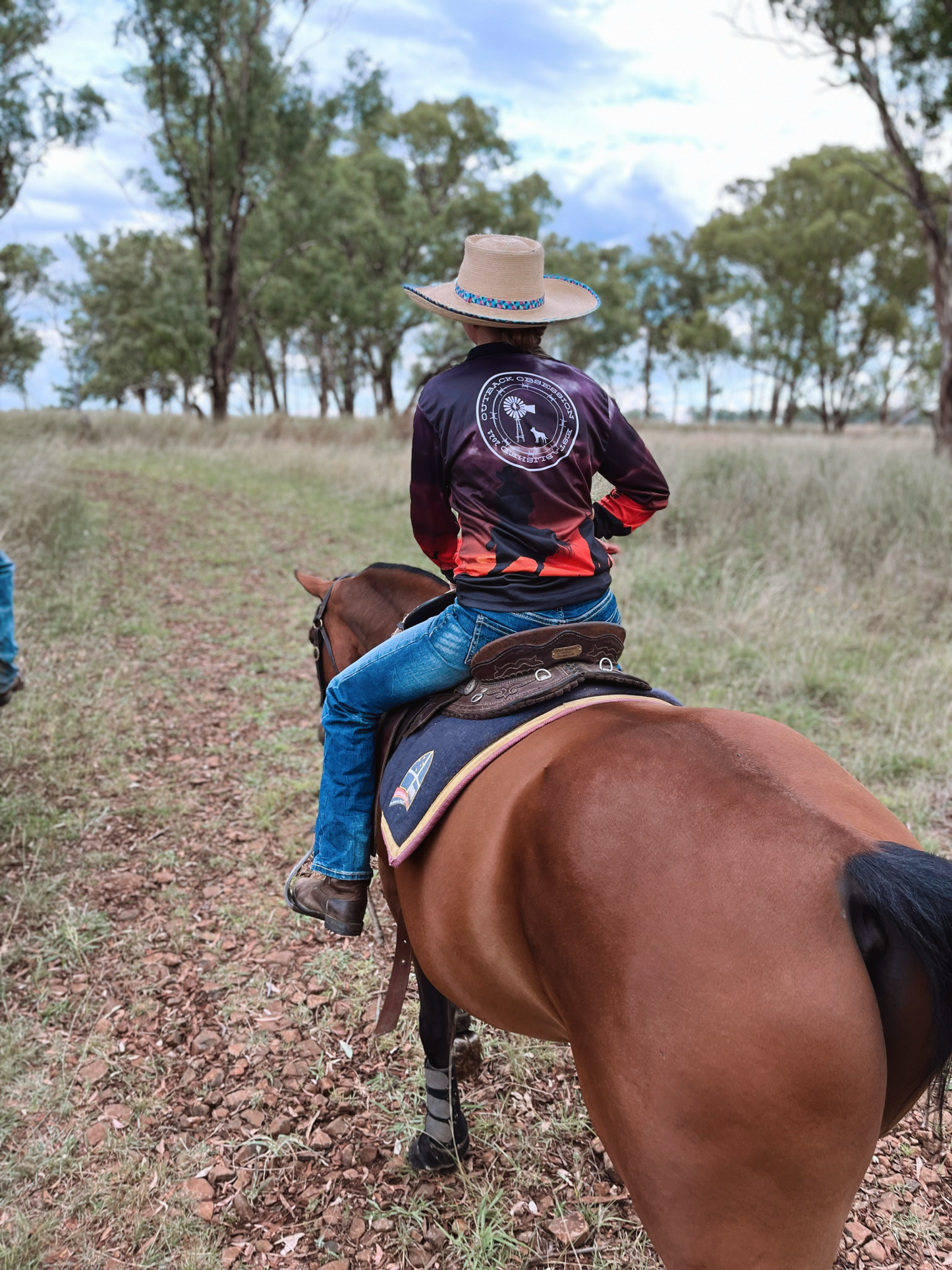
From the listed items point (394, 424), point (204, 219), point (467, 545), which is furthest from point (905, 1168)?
point (204, 219)

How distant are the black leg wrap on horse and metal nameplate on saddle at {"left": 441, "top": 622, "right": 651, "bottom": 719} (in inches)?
60.4

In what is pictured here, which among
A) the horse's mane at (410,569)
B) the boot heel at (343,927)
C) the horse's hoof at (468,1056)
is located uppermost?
the horse's mane at (410,569)

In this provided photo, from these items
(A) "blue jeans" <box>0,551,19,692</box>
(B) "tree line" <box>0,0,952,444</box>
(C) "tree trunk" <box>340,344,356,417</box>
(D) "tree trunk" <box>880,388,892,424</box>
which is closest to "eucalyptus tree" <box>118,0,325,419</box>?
(B) "tree line" <box>0,0,952,444</box>

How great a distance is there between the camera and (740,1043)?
136cm

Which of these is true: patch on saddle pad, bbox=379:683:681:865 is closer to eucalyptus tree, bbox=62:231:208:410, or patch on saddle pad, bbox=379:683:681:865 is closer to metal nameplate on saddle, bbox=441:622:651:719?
metal nameplate on saddle, bbox=441:622:651:719

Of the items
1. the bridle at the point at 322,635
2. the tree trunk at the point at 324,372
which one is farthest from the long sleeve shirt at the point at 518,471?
the tree trunk at the point at 324,372

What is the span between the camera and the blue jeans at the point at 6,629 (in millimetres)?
5016

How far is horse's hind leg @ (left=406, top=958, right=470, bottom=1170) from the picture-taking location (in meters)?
2.84

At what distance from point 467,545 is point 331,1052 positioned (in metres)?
2.45

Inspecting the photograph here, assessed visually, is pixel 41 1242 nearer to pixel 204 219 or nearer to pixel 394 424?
pixel 394 424

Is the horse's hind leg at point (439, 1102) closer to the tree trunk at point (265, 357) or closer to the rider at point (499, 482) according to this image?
the rider at point (499, 482)

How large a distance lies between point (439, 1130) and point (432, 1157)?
0.34ft

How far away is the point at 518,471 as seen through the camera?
227 cm

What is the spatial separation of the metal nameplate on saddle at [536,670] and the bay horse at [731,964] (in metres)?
0.34
